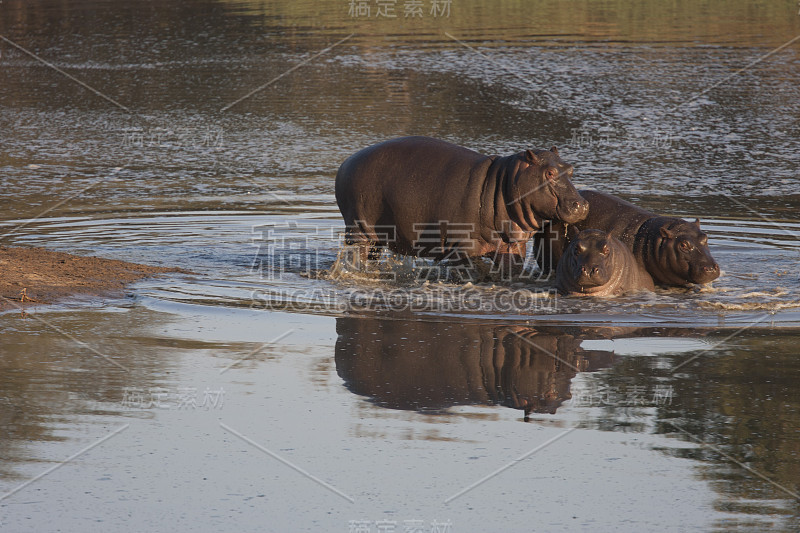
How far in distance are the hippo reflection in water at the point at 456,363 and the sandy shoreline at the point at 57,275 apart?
222cm

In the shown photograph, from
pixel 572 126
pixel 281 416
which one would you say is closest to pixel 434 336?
pixel 281 416

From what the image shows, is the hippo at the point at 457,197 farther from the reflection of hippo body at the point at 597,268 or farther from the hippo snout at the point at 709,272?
the hippo snout at the point at 709,272

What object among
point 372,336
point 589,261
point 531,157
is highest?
point 531,157

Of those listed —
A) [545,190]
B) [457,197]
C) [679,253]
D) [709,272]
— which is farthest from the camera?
[457,197]

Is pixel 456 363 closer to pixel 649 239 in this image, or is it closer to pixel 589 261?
pixel 589 261

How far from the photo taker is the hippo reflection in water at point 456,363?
6172mm

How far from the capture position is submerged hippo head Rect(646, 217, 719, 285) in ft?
29.9

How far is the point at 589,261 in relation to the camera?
8641 millimetres

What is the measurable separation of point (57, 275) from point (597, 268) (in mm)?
4300

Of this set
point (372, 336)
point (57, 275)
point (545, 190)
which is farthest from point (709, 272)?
point (57, 275)

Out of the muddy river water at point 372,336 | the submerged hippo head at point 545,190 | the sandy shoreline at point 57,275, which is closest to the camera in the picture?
the muddy river water at point 372,336

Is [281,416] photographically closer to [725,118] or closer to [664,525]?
[664,525]

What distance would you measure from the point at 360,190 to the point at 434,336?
2561 millimetres

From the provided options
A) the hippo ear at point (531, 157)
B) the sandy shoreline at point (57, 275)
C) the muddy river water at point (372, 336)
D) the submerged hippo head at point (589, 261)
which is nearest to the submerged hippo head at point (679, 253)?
the muddy river water at point (372, 336)
